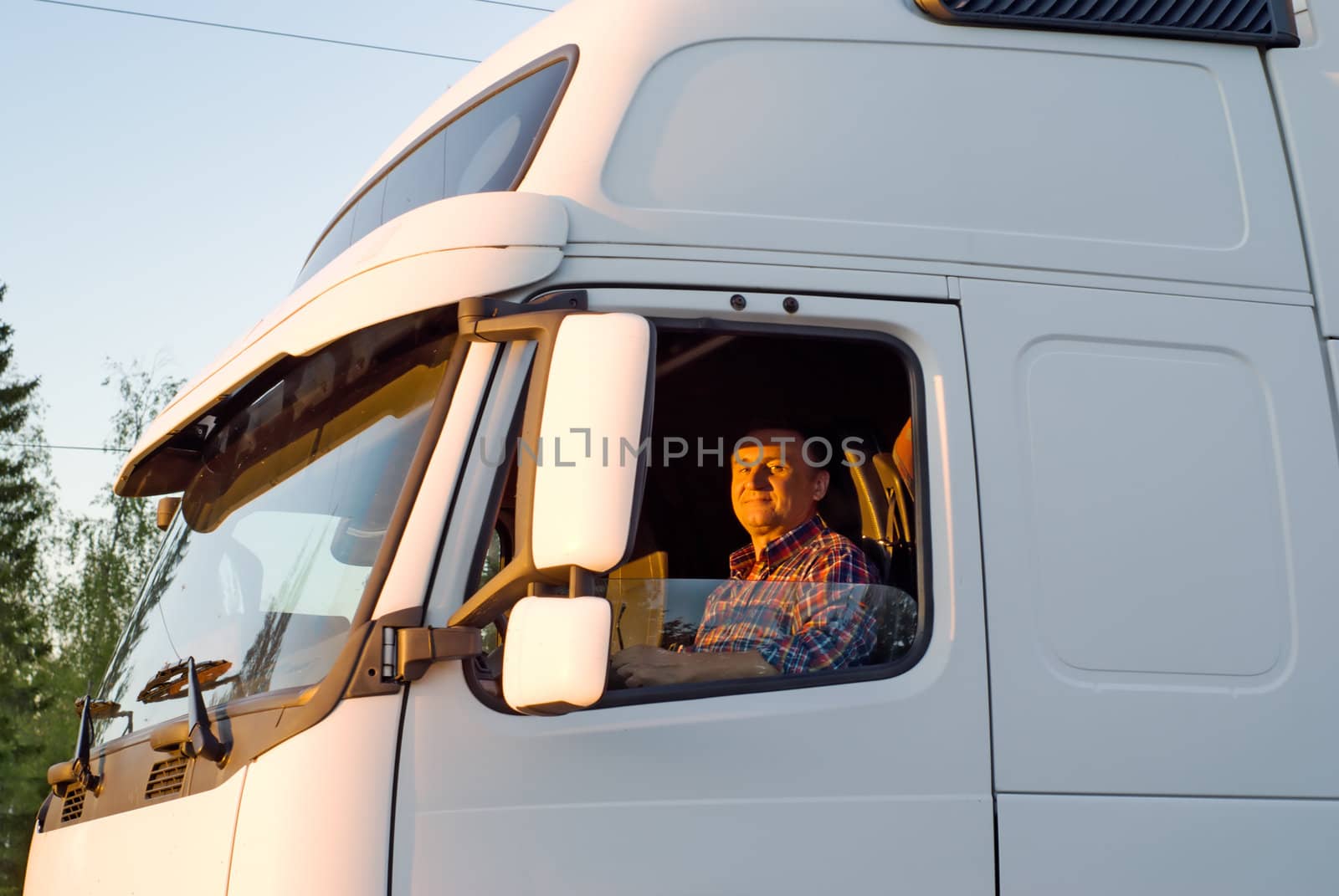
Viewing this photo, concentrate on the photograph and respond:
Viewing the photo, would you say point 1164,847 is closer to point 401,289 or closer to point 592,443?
point 592,443

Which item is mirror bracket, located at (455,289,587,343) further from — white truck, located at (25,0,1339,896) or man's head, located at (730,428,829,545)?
man's head, located at (730,428,829,545)

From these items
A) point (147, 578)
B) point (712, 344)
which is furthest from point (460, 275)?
point (147, 578)

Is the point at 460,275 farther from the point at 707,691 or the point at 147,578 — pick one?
the point at 147,578

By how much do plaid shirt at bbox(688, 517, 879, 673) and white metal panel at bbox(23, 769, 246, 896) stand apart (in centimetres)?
95

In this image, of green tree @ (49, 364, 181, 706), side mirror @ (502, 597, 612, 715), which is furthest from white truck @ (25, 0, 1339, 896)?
green tree @ (49, 364, 181, 706)

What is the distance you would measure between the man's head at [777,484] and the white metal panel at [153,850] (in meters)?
1.34

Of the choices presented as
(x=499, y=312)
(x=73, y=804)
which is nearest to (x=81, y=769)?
(x=73, y=804)

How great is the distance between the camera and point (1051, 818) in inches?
99.8

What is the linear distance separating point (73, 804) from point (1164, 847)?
2.34 m

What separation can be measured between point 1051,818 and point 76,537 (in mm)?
36125

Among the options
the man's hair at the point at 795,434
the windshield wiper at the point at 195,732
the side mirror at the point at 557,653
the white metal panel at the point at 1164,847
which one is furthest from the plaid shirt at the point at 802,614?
the windshield wiper at the point at 195,732

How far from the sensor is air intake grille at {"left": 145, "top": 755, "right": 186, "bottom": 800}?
8.20ft

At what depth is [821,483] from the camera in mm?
3170

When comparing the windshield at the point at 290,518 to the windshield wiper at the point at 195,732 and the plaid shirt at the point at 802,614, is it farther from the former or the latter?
the plaid shirt at the point at 802,614
